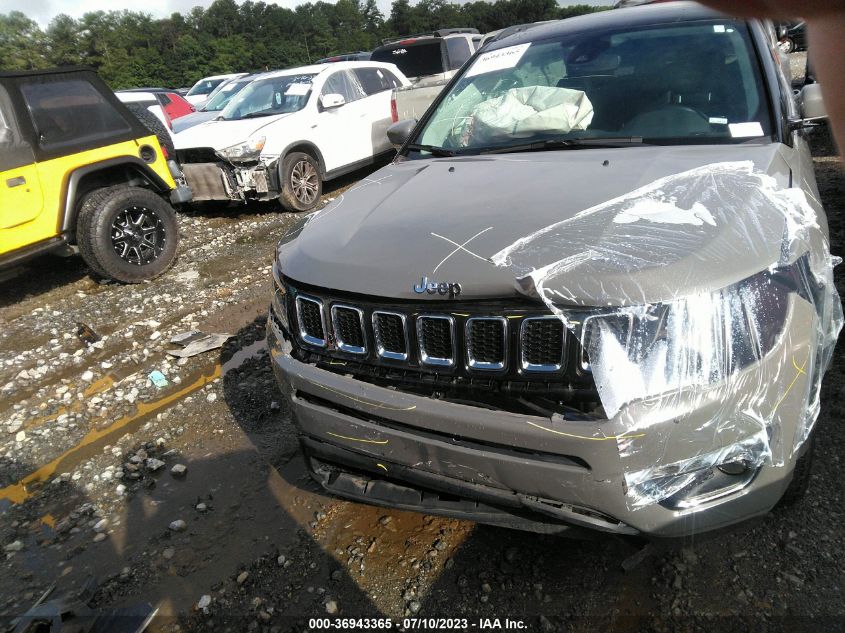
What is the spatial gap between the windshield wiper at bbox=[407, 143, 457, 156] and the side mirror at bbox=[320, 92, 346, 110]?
4.93m

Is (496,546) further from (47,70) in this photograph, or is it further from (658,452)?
(47,70)

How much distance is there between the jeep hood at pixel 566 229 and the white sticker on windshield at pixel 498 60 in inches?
40.9

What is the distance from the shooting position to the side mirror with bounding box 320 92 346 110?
25.6 feet

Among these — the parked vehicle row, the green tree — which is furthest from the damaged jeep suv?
the green tree

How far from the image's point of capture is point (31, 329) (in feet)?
16.3

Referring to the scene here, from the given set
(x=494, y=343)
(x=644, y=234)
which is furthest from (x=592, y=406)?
(x=644, y=234)

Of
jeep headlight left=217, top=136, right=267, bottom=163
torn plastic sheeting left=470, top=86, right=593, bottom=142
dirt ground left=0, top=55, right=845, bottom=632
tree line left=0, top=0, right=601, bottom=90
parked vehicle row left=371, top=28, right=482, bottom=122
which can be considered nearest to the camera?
dirt ground left=0, top=55, right=845, bottom=632

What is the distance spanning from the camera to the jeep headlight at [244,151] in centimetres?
702

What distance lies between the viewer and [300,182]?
7535mm

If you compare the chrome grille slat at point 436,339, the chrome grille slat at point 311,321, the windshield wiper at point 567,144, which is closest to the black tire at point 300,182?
the windshield wiper at point 567,144

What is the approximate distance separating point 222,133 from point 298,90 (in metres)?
1.29

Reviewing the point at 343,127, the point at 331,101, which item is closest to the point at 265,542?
the point at 331,101

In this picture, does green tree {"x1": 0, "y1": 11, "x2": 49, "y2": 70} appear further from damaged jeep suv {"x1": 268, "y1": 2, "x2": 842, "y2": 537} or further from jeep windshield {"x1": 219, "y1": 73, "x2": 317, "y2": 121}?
damaged jeep suv {"x1": 268, "y1": 2, "x2": 842, "y2": 537}

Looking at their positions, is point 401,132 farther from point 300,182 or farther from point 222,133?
point 222,133
